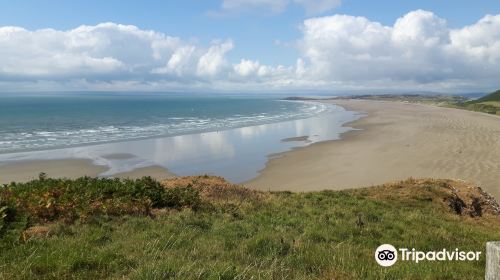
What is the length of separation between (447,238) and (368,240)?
84.1 inches

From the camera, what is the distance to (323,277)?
4.91 m

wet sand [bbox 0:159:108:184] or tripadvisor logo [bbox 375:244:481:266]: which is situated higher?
tripadvisor logo [bbox 375:244:481:266]

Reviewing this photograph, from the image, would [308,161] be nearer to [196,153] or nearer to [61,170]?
[196,153]

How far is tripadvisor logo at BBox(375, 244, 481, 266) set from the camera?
19.9ft

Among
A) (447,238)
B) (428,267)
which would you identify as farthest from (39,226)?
(447,238)

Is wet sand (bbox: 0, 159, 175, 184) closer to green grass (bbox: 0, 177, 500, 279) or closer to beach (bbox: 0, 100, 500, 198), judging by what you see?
beach (bbox: 0, 100, 500, 198)

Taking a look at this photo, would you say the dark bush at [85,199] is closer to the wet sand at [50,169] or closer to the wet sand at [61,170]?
the wet sand at [61,170]

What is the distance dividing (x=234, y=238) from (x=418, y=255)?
136 inches

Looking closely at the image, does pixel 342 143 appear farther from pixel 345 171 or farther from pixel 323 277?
pixel 323 277

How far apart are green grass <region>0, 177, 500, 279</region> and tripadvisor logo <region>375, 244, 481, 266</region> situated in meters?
0.22

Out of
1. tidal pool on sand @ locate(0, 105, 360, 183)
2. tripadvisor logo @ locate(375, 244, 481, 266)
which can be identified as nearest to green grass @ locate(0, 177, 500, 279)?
tripadvisor logo @ locate(375, 244, 481, 266)

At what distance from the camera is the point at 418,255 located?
7.09 m

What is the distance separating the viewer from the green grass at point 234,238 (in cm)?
511

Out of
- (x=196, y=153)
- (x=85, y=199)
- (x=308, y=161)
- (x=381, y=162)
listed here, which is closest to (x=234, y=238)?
(x=85, y=199)
